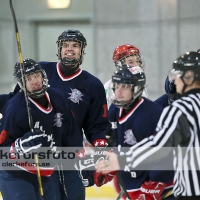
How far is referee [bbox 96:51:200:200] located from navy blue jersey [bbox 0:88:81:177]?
2.35 feet

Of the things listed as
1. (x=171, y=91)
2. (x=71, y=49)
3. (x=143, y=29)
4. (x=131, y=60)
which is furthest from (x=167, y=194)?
(x=143, y=29)

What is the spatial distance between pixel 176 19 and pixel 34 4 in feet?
6.38

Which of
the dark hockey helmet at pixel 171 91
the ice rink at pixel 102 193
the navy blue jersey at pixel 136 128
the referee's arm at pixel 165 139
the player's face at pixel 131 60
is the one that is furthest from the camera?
the ice rink at pixel 102 193

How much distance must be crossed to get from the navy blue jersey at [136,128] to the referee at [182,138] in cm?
46

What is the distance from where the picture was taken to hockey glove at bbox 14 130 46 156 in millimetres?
3074

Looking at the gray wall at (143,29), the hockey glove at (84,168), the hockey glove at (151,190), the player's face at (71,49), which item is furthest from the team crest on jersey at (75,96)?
the gray wall at (143,29)

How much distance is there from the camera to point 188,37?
21.1 ft

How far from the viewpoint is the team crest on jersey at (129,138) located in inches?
119

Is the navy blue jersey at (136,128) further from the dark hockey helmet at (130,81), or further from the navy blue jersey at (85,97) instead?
the navy blue jersey at (85,97)

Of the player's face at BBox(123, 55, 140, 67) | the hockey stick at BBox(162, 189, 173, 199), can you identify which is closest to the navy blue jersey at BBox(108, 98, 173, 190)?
the hockey stick at BBox(162, 189, 173, 199)

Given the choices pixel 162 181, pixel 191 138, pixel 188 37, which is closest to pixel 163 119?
pixel 191 138

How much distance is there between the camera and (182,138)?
93.7 inches

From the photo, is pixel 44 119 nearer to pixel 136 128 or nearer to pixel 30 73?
pixel 30 73

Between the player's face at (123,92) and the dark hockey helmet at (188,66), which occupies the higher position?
the dark hockey helmet at (188,66)
